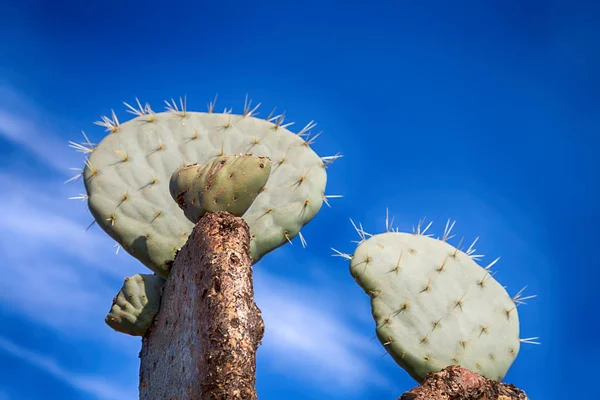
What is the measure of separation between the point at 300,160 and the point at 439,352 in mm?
1084

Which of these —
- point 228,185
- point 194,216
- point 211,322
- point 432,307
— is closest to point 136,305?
point 194,216

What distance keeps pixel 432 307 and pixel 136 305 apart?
1.36 meters

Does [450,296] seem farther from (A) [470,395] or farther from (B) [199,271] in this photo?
(B) [199,271]

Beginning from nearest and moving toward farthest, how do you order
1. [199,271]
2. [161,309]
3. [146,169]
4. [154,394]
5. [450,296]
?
[199,271] → [154,394] → [161,309] → [146,169] → [450,296]

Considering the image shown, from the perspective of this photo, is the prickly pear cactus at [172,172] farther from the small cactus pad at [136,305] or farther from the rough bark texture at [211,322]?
the rough bark texture at [211,322]

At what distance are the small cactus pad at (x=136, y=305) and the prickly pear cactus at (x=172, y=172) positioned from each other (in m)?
0.07

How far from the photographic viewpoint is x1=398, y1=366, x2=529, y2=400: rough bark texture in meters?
3.05

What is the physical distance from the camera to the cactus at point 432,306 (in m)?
3.42

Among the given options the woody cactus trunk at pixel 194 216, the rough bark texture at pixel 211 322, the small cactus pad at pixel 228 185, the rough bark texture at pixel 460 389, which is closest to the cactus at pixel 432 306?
the rough bark texture at pixel 460 389

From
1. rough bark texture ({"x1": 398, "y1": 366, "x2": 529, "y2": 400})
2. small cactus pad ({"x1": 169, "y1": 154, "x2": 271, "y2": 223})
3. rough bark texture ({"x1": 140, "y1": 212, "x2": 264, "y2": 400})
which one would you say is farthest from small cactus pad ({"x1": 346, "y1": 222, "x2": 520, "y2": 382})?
rough bark texture ({"x1": 140, "y1": 212, "x2": 264, "y2": 400})

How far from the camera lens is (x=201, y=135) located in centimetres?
347

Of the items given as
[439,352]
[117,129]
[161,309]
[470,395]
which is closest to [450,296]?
[439,352]

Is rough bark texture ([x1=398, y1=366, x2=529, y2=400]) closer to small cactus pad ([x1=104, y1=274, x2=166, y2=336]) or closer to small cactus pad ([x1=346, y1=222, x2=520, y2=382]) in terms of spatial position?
small cactus pad ([x1=346, y1=222, x2=520, y2=382])

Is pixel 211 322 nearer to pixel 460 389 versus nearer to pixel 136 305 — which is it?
pixel 136 305
